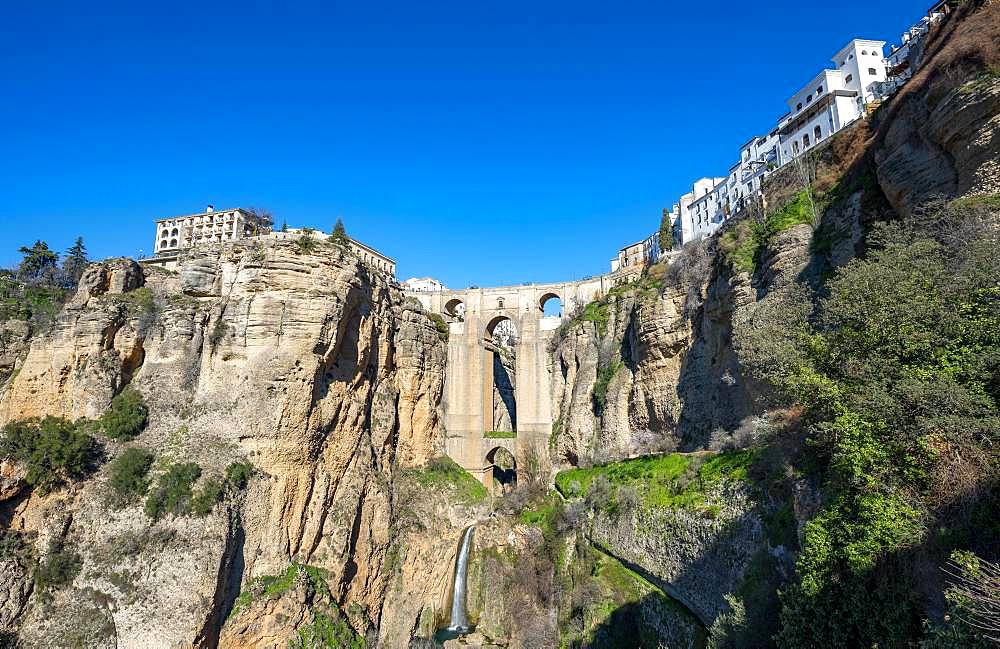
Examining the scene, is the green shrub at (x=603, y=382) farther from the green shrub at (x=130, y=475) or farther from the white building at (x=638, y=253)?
the green shrub at (x=130, y=475)

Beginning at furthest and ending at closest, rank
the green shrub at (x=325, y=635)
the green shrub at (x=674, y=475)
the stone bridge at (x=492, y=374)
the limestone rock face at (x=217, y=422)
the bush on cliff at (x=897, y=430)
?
the stone bridge at (x=492, y=374)
the green shrub at (x=325, y=635)
the limestone rock face at (x=217, y=422)
the green shrub at (x=674, y=475)
the bush on cliff at (x=897, y=430)

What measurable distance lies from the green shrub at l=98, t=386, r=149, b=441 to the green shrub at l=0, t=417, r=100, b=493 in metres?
0.82

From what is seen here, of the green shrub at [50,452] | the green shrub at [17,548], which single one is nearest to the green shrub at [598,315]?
the green shrub at [50,452]

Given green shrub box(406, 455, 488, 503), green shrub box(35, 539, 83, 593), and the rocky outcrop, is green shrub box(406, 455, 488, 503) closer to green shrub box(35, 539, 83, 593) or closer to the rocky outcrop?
green shrub box(35, 539, 83, 593)

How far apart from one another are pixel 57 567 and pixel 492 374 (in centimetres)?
2516

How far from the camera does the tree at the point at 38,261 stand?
3678cm

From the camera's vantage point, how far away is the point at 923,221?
1270cm

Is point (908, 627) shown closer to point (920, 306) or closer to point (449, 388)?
point (920, 306)

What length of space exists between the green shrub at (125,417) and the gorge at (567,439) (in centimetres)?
12

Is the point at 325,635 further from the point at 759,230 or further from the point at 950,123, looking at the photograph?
the point at 950,123

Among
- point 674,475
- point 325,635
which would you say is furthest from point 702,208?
point 325,635

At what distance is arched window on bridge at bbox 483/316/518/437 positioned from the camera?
3888 centimetres

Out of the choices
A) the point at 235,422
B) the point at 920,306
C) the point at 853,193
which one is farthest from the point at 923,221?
the point at 235,422

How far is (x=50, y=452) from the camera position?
21.1 m
